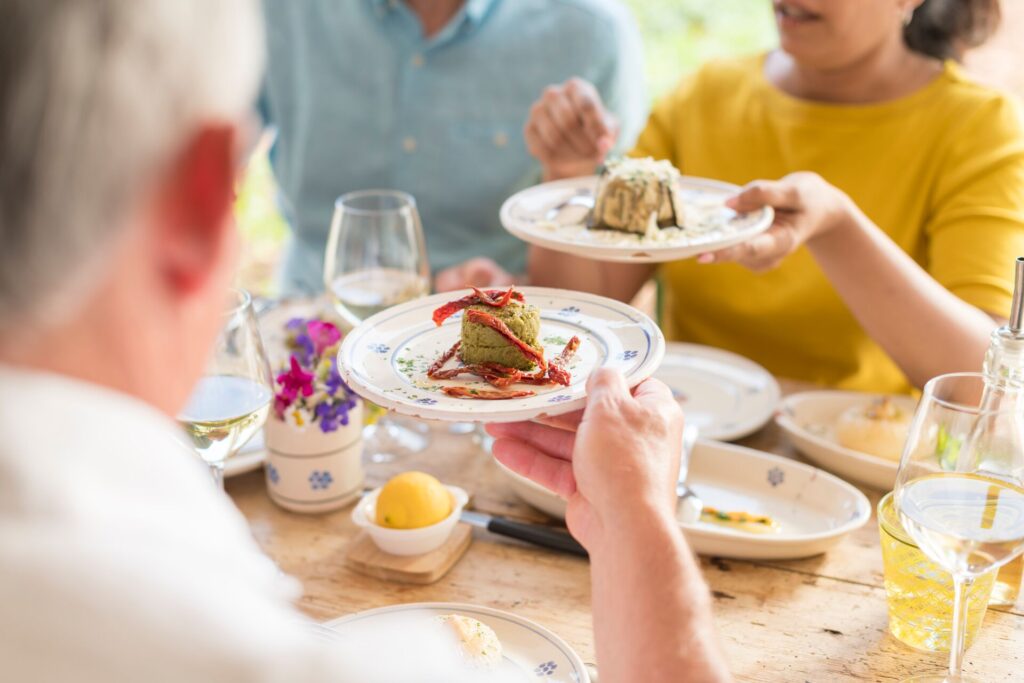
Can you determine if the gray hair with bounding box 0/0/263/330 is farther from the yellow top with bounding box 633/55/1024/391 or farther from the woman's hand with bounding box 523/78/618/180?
the yellow top with bounding box 633/55/1024/391

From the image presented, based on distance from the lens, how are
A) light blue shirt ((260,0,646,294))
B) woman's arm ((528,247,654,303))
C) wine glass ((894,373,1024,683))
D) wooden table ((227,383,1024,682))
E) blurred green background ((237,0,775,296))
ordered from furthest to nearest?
blurred green background ((237,0,775,296)) → light blue shirt ((260,0,646,294)) → woman's arm ((528,247,654,303)) → wooden table ((227,383,1024,682)) → wine glass ((894,373,1024,683))

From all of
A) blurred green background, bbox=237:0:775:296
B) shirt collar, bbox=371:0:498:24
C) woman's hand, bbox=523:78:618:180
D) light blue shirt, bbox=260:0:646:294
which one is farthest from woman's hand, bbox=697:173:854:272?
blurred green background, bbox=237:0:775:296

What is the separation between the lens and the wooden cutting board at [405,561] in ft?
4.22

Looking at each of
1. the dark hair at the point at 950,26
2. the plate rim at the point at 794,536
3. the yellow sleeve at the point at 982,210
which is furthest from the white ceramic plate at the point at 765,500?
the dark hair at the point at 950,26

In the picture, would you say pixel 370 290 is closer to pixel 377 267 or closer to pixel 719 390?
pixel 377 267

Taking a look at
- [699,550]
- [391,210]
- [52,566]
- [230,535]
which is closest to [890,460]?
[699,550]

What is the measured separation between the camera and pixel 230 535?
0.62m

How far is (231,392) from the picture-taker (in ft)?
4.02

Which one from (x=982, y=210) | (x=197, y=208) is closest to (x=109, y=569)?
(x=197, y=208)

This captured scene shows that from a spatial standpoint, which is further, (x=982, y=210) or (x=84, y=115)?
(x=982, y=210)

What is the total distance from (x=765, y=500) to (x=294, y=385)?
2.36 feet

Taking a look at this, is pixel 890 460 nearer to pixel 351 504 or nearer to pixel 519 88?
pixel 351 504

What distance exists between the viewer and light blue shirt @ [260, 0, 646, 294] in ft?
8.25

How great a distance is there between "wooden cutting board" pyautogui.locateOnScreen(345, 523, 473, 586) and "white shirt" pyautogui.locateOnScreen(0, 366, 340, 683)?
703 mm
